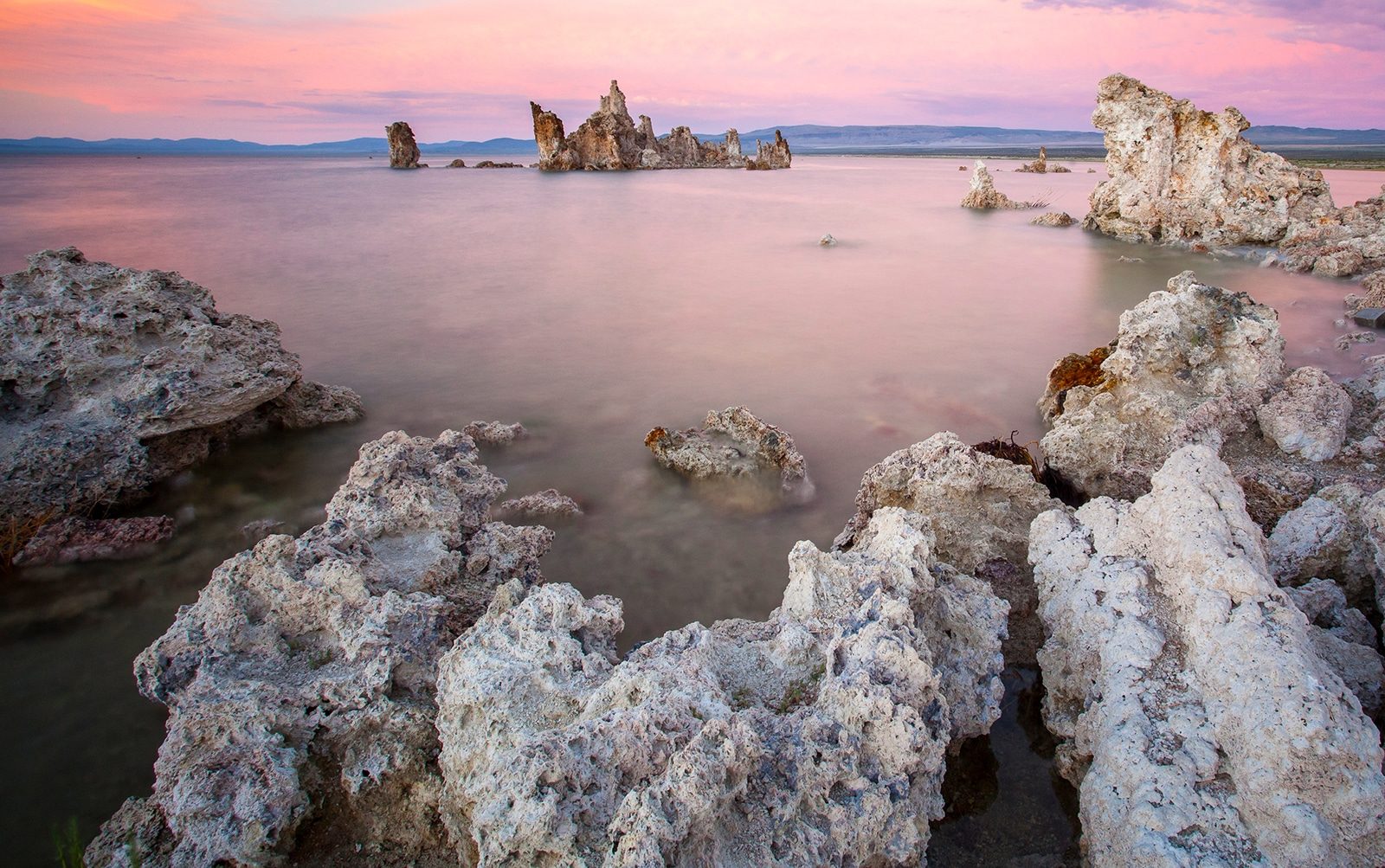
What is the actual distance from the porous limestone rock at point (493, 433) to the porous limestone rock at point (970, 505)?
2.67 metres

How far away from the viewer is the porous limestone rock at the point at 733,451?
179 inches

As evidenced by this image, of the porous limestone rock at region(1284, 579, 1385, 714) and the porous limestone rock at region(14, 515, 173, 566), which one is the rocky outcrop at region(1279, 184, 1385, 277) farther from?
the porous limestone rock at region(14, 515, 173, 566)

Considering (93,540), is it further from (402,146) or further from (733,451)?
(402,146)

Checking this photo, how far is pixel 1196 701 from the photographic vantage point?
2092mm

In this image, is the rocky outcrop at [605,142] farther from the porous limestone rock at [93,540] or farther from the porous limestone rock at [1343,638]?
the porous limestone rock at [1343,638]

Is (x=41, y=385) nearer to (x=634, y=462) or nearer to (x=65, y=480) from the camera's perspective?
(x=65, y=480)

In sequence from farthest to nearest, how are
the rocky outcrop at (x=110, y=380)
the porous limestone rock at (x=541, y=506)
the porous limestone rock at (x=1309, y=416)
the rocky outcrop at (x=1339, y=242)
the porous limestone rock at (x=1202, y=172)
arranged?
1. the porous limestone rock at (x=1202, y=172)
2. the rocky outcrop at (x=1339, y=242)
3. the porous limestone rock at (x=541, y=506)
4. the rocky outcrop at (x=110, y=380)
5. the porous limestone rock at (x=1309, y=416)

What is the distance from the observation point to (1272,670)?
1.97m

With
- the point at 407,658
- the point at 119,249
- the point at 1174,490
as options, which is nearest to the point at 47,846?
the point at 407,658

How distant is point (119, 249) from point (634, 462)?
45.5 feet

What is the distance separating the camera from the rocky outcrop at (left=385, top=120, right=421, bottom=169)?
5416 cm

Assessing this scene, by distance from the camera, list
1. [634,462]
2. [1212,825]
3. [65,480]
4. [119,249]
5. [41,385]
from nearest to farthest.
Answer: [1212,825]
[65,480]
[41,385]
[634,462]
[119,249]

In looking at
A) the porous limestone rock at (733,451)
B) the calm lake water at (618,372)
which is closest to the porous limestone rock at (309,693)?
the calm lake water at (618,372)

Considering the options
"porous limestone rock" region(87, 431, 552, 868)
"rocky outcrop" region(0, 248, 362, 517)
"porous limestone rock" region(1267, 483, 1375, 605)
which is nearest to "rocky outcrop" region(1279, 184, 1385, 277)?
"porous limestone rock" region(1267, 483, 1375, 605)
